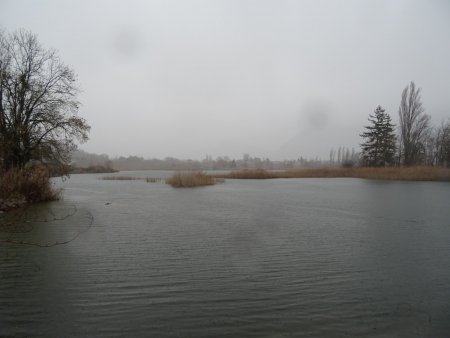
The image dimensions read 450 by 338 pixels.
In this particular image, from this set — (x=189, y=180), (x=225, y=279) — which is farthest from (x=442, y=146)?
(x=225, y=279)

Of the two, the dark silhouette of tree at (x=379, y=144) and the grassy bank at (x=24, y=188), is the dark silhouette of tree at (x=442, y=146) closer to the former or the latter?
the dark silhouette of tree at (x=379, y=144)

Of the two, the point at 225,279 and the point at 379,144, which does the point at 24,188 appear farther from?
the point at 379,144

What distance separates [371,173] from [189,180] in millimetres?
23022

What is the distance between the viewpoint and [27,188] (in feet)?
50.2

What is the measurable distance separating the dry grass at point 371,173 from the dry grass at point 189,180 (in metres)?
10.8

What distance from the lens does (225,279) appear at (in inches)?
212

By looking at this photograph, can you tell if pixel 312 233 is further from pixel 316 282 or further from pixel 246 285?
pixel 246 285

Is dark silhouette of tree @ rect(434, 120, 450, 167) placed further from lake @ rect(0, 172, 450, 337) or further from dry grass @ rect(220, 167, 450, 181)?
lake @ rect(0, 172, 450, 337)

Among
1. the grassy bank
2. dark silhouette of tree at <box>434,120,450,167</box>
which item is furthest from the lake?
dark silhouette of tree at <box>434,120,450,167</box>

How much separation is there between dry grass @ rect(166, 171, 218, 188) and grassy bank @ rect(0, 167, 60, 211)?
39.4 feet

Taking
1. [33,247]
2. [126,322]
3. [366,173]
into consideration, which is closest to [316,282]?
[126,322]

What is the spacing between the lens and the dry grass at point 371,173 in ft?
106

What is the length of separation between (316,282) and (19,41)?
19.2 metres

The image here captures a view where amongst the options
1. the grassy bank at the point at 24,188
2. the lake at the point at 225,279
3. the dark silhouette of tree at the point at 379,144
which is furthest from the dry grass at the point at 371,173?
the grassy bank at the point at 24,188
